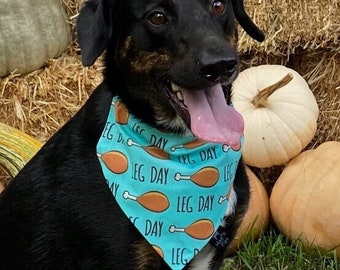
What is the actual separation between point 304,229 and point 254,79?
0.90 metres

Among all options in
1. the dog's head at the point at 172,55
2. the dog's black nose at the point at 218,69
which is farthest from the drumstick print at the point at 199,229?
the dog's black nose at the point at 218,69

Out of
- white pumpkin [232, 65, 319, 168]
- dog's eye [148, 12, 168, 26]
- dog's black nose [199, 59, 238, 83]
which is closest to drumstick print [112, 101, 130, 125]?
dog's eye [148, 12, 168, 26]

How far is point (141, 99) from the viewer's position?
334 centimetres

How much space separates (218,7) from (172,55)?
0.27 meters

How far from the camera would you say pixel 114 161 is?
3.34 meters

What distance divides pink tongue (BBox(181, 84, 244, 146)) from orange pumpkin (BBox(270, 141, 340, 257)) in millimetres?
1583

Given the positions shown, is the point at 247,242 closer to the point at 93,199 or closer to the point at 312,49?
the point at 312,49

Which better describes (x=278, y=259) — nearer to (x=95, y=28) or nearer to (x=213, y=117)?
(x=213, y=117)

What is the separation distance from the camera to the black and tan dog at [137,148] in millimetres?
3123

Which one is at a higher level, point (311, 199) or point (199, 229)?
point (199, 229)

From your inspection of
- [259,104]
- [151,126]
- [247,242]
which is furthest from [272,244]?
[151,126]

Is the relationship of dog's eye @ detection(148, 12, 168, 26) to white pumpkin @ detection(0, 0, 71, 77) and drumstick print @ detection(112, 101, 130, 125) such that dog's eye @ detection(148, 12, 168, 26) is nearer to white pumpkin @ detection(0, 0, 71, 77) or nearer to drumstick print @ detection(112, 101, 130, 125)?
drumstick print @ detection(112, 101, 130, 125)

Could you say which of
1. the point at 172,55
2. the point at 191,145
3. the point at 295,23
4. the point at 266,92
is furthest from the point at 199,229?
the point at 295,23

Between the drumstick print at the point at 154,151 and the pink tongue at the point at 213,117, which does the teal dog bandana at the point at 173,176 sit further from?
the pink tongue at the point at 213,117
